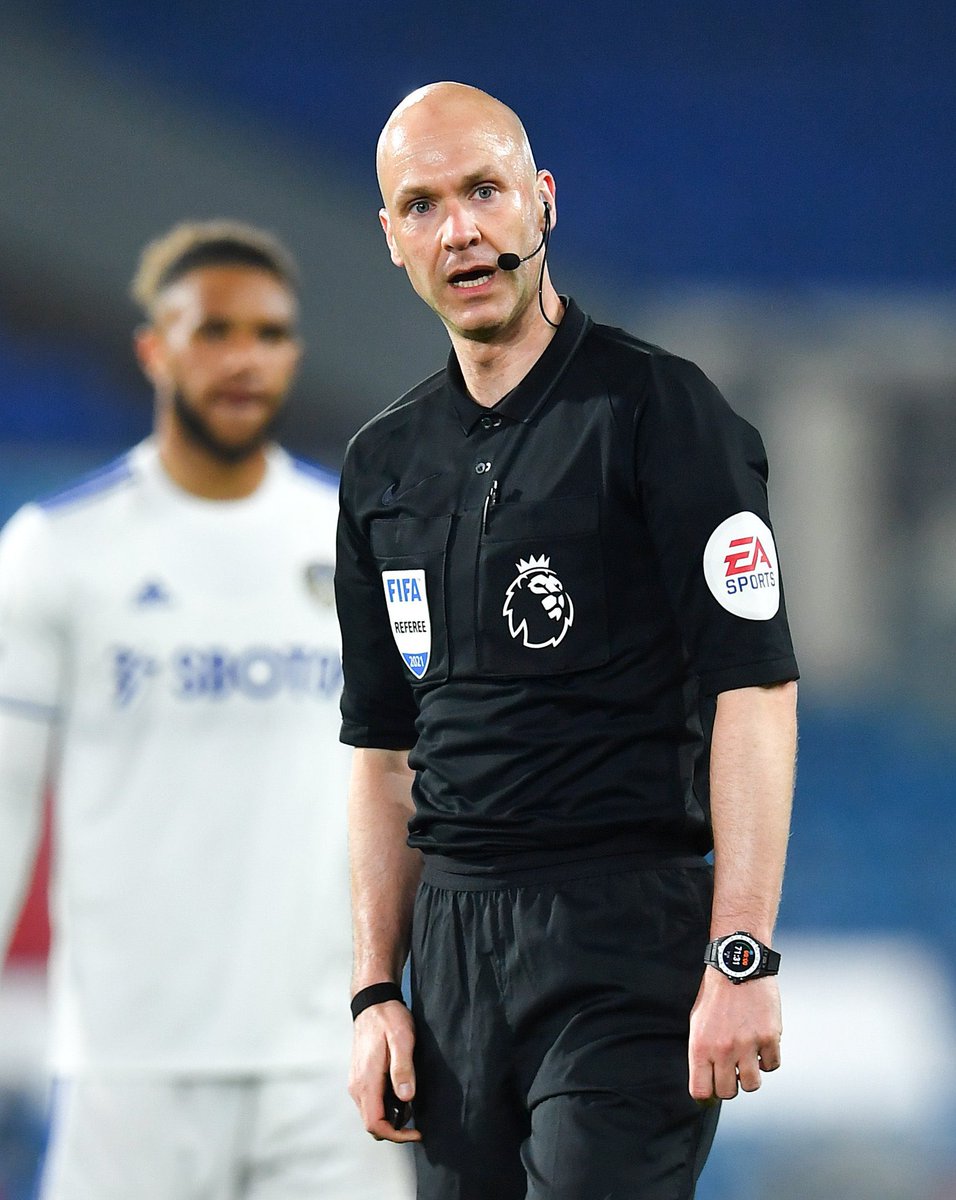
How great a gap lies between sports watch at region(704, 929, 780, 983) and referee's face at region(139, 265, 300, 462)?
75.6 inches

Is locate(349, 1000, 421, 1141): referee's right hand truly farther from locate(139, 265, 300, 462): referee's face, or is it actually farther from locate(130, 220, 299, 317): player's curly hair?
locate(130, 220, 299, 317): player's curly hair

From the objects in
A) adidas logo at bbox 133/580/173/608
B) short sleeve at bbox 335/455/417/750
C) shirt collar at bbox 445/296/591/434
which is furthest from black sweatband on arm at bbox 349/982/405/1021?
adidas logo at bbox 133/580/173/608

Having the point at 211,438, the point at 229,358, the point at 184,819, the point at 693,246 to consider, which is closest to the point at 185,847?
the point at 184,819

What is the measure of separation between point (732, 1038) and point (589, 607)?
0.39 metres

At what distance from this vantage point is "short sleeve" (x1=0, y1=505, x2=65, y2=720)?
2980 millimetres

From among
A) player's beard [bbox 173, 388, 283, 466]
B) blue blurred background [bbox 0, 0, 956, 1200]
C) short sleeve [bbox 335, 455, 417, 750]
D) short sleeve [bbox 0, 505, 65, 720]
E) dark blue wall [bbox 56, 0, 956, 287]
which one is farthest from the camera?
dark blue wall [bbox 56, 0, 956, 287]

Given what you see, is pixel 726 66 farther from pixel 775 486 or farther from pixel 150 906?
pixel 150 906

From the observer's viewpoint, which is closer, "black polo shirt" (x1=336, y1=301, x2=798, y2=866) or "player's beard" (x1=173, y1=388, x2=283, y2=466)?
"black polo shirt" (x1=336, y1=301, x2=798, y2=866)

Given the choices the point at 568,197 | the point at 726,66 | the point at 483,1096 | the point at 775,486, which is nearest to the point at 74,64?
the point at 568,197

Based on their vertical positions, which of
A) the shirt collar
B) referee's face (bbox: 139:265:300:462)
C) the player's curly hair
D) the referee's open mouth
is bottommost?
the shirt collar

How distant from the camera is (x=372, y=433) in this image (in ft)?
5.98

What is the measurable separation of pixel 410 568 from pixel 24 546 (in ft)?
4.94

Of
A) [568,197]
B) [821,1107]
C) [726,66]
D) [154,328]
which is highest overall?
[726,66]

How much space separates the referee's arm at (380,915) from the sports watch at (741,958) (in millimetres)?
338
